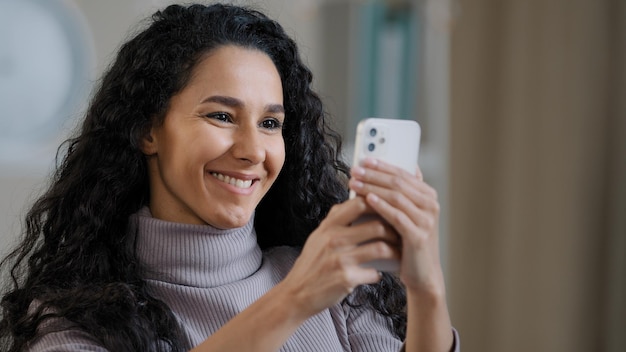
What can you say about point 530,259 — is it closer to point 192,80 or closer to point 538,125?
point 538,125

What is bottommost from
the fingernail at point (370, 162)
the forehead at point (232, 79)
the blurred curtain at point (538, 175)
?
the blurred curtain at point (538, 175)

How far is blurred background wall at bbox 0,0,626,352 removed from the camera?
2436 millimetres

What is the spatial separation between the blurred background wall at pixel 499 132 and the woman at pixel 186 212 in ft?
2.73

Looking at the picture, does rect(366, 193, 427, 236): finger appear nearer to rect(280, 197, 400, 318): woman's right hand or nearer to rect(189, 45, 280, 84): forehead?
rect(280, 197, 400, 318): woman's right hand

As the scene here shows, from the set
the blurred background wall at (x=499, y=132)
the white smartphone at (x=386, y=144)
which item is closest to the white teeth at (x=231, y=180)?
the white smartphone at (x=386, y=144)

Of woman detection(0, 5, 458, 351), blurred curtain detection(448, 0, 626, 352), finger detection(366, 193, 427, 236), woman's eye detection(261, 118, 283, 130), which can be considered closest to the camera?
finger detection(366, 193, 427, 236)

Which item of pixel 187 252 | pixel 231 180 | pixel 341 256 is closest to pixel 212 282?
pixel 187 252

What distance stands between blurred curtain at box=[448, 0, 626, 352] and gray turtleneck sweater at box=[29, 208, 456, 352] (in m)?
1.14

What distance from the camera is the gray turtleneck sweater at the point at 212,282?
1.38 meters

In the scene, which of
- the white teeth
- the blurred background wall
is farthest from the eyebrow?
the blurred background wall

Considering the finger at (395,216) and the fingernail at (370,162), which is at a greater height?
the fingernail at (370,162)

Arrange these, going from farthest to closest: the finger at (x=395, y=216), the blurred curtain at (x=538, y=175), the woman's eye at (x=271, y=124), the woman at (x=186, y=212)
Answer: the blurred curtain at (x=538, y=175), the woman's eye at (x=271, y=124), the woman at (x=186, y=212), the finger at (x=395, y=216)

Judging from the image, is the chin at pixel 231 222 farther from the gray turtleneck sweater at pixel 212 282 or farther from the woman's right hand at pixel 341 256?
the woman's right hand at pixel 341 256

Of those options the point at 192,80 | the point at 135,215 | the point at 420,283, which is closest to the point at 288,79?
the point at 192,80
